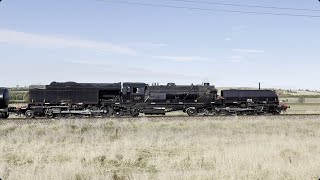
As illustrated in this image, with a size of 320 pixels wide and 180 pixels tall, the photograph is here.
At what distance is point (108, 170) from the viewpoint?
49.9 feet

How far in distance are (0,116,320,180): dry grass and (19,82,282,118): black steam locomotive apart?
7.17 meters

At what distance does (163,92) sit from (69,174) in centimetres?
2628

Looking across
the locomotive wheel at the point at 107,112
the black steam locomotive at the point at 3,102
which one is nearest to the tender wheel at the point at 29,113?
the black steam locomotive at the point at 3,102

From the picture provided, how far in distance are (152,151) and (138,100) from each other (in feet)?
64.8

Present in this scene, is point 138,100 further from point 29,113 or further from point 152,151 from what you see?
point 152,151

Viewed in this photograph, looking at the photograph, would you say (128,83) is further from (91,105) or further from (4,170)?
(4,170)

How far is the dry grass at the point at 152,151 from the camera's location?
13.9m

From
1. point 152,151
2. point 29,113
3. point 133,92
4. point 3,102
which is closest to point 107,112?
point 133,92

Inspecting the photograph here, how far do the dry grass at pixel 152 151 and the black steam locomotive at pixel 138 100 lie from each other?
7.17 metres

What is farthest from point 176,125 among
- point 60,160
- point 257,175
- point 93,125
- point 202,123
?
point 257,175

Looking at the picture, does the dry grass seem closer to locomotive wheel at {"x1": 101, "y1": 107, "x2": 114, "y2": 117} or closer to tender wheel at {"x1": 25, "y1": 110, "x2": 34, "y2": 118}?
locomotive wheel at {"x1": 101, "y1": 107, "x2": 114, "y2": 117}

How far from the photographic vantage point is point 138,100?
127ft

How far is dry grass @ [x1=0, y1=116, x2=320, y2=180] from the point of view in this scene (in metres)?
13.9

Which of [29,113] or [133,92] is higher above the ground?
[133,92]
